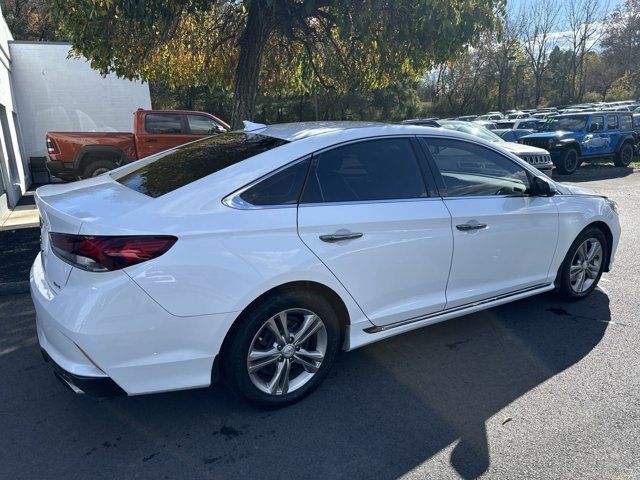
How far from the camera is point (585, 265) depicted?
15.3 feet

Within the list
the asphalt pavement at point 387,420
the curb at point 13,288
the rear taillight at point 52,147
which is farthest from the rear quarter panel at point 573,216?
the rear taillight at point 52,147

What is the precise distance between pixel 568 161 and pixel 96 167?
43.1 ft

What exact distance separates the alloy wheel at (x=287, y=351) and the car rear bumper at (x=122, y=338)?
11.7 inches

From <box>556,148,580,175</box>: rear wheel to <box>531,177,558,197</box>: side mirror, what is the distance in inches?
475

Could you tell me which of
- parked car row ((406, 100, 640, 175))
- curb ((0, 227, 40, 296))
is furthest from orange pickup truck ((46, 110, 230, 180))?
parked car row ((406, 100, 640, 175))

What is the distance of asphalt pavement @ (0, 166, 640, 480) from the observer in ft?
8.60

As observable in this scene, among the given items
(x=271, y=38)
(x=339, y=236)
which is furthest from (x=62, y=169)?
(x=339, y=236)

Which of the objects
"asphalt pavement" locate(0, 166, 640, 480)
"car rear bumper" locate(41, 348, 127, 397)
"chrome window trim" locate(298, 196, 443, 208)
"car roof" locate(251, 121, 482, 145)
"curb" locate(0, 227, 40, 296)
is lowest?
"asphalt pavement" locate(0, 166, 640, 480)

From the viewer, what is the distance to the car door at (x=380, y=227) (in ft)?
10.0

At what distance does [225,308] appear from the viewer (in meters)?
2.70

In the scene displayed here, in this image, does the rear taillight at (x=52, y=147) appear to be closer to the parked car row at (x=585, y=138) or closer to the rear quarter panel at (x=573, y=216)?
the parked car row at (x=585, y=138)

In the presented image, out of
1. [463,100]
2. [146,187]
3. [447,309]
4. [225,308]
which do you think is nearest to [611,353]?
[447,309]

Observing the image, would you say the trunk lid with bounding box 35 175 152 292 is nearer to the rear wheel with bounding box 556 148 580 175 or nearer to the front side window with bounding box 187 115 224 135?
the front side window with bounding box 187 115 224 135

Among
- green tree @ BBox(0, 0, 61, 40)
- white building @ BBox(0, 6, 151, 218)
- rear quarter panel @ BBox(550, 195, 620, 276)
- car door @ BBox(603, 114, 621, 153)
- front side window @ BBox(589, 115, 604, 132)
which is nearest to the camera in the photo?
rear quarter panel @ BBox(550, 195, 620, 276)
